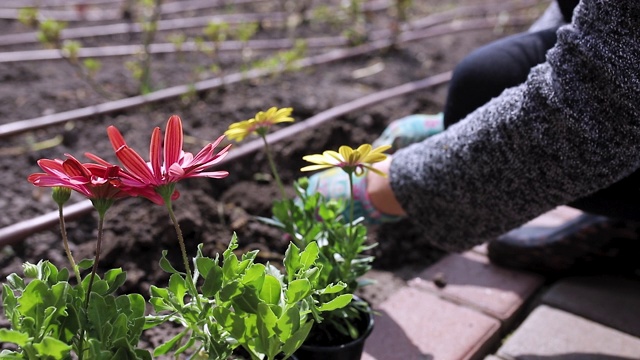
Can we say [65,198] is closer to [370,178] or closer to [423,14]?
[370,178]

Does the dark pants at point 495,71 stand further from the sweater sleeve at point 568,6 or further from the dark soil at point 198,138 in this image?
the dark soil at point 198,138

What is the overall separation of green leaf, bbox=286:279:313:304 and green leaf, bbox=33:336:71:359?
0.29m

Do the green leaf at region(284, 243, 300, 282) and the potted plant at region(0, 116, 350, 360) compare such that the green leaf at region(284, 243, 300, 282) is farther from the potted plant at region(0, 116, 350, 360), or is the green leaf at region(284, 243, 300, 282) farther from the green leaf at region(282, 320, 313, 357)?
the green leaf at region(282, 320, 313, 357)

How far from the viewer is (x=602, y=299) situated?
1.72 m

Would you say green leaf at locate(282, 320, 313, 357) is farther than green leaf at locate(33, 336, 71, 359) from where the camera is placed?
Yes

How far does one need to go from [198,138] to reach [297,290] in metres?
1.59

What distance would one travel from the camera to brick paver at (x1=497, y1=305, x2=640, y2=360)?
150cm

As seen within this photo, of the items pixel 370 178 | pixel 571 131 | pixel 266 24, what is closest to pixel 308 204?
pixel 370 178

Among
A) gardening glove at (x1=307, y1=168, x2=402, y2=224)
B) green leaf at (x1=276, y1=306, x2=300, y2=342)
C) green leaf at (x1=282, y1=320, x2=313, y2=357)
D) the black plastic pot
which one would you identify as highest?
green leaf at (x1=276, y1=306, x2=300, y2=342)

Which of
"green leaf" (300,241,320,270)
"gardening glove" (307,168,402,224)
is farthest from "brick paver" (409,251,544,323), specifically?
"green leaf" (300,241,320,270)

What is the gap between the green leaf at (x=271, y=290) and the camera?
92cm

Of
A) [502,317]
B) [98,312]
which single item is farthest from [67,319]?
[502,317]

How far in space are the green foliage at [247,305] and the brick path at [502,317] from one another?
0.55 m

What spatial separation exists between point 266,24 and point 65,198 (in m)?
3.47
